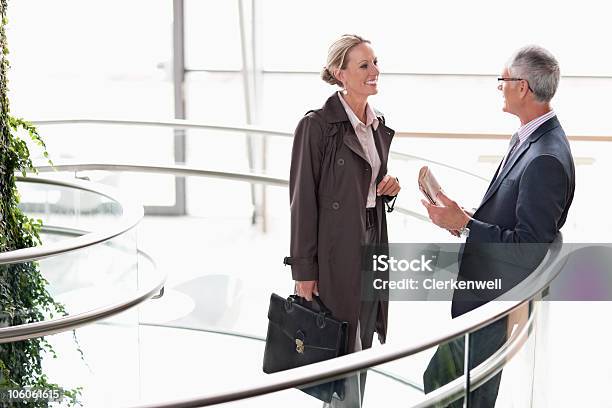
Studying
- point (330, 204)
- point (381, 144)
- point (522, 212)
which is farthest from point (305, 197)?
point (522, 212)

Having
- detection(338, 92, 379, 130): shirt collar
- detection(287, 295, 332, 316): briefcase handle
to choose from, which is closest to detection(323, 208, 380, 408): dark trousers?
detection(287, 295, 332, 316): briefcase handle

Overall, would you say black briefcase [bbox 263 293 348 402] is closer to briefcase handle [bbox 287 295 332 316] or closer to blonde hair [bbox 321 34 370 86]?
briefcase handle [bbox 287 295 332 316]

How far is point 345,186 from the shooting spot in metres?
3.40

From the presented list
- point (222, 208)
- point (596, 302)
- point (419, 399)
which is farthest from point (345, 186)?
point (222, 208)

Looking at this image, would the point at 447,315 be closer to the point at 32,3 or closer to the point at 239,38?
the point at 239,38

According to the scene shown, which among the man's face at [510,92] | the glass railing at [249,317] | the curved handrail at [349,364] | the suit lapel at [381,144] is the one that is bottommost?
the glass railing at [249,317]

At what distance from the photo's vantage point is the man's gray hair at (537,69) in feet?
9.82

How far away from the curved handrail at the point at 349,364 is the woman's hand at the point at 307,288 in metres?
1.05

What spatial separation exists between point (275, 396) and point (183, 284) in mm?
5637

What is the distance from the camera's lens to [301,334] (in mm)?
3348

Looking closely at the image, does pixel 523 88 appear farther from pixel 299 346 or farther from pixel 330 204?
pixel 299 346

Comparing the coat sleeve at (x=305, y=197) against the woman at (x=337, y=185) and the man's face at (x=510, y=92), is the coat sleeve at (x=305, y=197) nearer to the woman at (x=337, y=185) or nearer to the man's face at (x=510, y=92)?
the woman at (x=337, y=185)

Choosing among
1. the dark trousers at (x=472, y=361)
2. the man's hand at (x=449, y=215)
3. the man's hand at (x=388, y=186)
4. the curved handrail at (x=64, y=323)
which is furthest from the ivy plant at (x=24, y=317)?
the dark trousers at (x=472, y=361)

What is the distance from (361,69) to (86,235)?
4.17 ft
